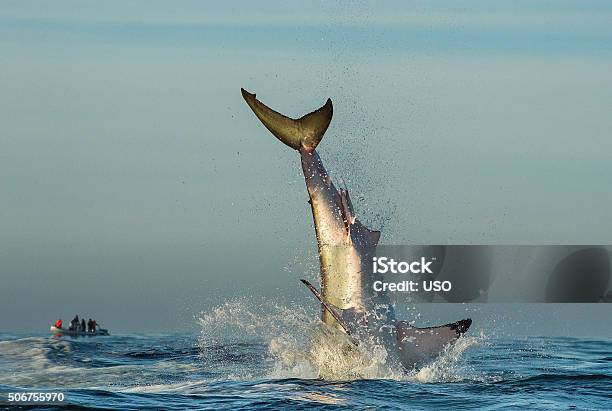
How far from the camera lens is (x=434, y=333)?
96.4 ft

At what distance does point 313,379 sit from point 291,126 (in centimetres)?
654

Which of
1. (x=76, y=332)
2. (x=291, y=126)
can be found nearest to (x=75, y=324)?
(x=76, y=332)

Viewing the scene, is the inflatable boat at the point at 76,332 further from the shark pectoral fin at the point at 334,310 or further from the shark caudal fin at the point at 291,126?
the shark pectoral fin at the point at 334,310

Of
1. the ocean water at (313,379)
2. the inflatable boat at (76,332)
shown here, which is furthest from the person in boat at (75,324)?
the ocean water at (313,379)

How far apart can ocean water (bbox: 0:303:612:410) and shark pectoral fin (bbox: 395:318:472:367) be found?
0.36 m

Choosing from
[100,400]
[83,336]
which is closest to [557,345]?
[83,336]

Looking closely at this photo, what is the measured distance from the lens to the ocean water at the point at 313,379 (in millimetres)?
25219

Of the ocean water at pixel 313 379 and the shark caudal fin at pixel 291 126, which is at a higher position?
the shark caudal fin at pixel 291 126

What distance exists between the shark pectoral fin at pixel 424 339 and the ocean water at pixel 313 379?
357mm

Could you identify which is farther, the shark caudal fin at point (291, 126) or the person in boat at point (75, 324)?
the person in boat at point (75, 324)

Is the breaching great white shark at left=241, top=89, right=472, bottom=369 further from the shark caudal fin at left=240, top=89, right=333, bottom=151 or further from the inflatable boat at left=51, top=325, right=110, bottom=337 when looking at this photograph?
the inflatable boat at left=51, top=325, right=110, bottom=337

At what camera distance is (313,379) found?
28.2 metres

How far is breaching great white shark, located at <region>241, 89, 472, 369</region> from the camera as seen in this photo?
92.8 feet

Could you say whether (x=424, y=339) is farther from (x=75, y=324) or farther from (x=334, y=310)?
(x=75, y=324)
